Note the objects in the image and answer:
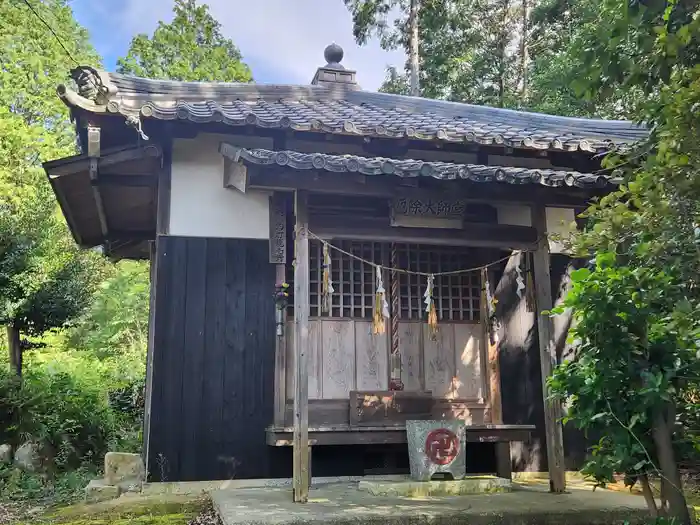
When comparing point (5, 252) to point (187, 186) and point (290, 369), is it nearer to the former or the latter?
point (187, 186)

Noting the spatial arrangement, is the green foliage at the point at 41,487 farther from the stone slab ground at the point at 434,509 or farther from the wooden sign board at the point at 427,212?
the wooden sign board at the point at 427,212

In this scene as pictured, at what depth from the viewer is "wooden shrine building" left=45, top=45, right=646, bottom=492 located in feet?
21.5

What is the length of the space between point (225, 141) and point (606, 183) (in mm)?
4376

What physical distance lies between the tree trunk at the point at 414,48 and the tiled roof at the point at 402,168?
16.0 meters

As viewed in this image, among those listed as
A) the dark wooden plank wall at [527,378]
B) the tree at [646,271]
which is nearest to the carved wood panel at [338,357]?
the dark wooden plank wall at [527,378]

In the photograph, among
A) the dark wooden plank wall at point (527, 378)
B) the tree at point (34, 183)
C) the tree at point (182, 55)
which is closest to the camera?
→ the dark wooden plank wall at point (527, 378)

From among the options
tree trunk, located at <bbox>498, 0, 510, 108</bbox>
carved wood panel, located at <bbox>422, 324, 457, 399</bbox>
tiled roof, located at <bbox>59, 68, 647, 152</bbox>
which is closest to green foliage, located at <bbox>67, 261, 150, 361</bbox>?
tiled roof, located at <bbox>59, 68, 647, 152</bbox>

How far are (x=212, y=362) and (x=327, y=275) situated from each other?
5.54 feet

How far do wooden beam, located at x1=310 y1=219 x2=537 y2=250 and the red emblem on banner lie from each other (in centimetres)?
210

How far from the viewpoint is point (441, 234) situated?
677 cm

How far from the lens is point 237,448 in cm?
696

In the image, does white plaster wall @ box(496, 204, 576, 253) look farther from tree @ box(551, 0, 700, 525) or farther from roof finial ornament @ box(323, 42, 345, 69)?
roof finial ornament @ box(323, 42, 345, 69)

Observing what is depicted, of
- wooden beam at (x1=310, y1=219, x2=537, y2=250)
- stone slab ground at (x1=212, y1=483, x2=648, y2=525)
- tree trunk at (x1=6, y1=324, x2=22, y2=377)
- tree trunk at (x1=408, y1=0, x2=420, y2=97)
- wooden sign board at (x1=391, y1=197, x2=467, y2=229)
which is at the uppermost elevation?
tree trunk at (x1=408, y1=0, x2=420, y2=97)

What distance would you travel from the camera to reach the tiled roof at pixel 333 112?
6.73m
